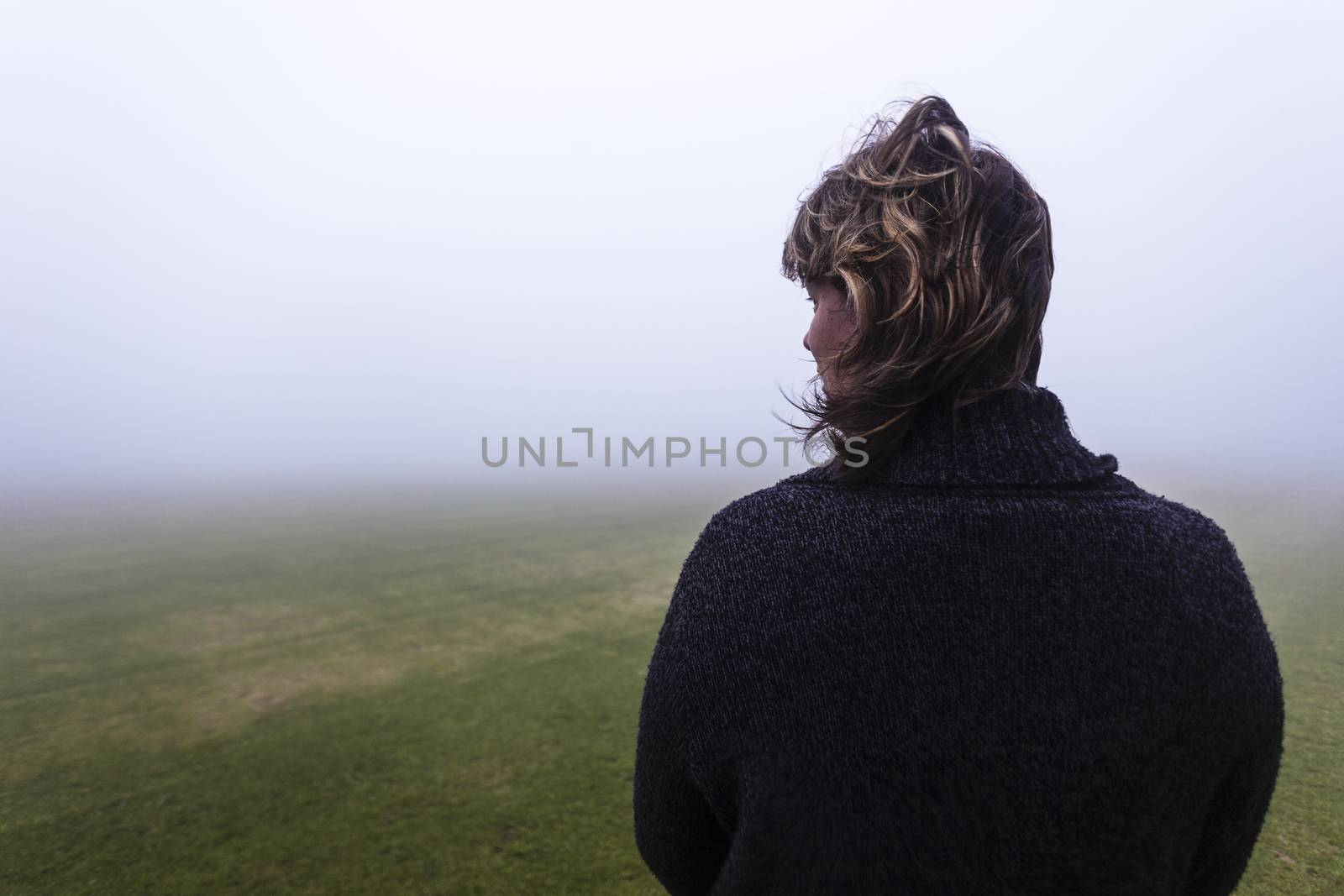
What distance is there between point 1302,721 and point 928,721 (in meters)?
6.00

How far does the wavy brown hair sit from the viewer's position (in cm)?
75

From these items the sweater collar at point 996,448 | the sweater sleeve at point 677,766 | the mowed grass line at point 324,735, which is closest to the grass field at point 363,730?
the mowed grass line at point 324,735

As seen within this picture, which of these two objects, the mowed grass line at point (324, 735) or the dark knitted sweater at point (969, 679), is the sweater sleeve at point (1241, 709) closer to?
the dark knitted sweater at point (969, 679)

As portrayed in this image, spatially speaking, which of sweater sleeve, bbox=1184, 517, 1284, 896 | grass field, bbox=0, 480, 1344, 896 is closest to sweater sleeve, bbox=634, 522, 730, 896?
→ sweater sleeve, bbox=1184, 517, 1284, 896

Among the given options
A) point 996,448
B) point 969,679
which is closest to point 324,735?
point 969,679

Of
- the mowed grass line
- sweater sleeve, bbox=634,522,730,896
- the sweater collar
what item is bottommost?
the mowed grass line

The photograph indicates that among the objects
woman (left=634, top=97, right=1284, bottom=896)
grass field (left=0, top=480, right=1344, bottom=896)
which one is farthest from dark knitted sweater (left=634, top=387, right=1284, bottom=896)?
grass field (left=0, top=480, right=1344, bottom=896)

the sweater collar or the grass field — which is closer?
the sweater collar

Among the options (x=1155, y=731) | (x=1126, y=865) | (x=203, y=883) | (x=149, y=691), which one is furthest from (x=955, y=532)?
(x=149, y=691)

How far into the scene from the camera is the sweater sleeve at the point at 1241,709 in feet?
2.51

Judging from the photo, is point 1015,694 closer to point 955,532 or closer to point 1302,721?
point 955,532

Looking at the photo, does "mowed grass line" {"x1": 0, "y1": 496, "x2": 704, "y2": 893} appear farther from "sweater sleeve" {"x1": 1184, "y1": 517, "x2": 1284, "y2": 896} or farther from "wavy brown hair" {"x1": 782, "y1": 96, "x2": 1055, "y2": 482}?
"wavy brown hair" {"x1": 782, "y1": 96, "x2": 1055, "y2": 482}

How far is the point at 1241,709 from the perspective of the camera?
30.3 inches

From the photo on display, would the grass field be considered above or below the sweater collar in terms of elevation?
below
